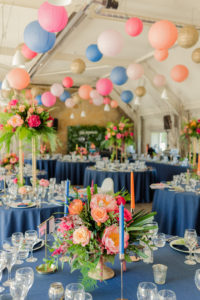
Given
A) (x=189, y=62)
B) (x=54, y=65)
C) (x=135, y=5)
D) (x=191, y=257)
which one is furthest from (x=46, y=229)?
(x=54, y=65)

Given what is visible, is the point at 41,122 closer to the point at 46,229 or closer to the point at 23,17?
the point at 46,229

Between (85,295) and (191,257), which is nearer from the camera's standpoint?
(85,295)

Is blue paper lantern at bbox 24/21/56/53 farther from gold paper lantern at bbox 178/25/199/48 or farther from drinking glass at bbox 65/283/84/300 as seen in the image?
drinking glass at bbox 65/283/84/300

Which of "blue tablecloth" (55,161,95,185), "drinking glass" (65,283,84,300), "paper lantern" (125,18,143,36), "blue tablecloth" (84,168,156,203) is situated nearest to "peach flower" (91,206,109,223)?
"drinking glass" (65,283,84,300)

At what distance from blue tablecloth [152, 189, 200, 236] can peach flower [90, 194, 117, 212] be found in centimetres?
298

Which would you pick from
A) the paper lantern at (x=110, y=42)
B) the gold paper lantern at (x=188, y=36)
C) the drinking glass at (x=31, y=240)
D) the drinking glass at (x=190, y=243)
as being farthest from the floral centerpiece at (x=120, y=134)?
the drinking glass at (x=31, y=240)

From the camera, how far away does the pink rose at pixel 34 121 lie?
3887 mm

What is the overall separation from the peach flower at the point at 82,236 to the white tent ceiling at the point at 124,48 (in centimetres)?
516

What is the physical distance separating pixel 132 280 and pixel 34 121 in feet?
8.84

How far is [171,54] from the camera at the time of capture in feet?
31.5

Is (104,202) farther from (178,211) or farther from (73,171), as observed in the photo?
(73,171)

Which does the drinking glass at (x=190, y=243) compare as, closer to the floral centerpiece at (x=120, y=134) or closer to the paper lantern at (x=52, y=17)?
the paper lantern at (x=52, y=17)

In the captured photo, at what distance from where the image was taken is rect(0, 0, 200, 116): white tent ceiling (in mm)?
6332

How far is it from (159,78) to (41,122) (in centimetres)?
544
